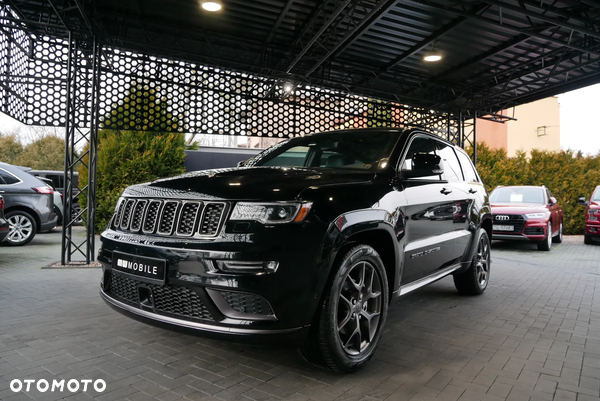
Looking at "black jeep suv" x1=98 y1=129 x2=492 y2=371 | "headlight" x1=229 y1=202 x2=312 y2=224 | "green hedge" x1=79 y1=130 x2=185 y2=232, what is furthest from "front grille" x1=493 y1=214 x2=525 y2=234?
"headlight" x1=229 y1=202 x2=312 y2=224

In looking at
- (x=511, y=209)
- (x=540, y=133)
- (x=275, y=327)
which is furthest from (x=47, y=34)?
(x=540, y=133)

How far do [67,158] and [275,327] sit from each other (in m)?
6.52

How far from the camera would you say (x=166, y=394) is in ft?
8.29

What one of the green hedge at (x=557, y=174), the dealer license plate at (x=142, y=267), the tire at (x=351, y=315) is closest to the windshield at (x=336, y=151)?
the tire at (x=351, y=315)

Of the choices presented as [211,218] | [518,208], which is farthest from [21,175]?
[518,208]

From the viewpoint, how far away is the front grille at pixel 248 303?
240cm

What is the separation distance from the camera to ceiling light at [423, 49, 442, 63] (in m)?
10.6

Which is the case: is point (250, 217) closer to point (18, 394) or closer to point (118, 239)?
point (118, 239)

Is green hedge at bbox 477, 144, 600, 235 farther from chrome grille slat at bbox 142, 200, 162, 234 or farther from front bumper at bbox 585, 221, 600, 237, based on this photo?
chrome grille slat at bbox 142, 200, 162, 234

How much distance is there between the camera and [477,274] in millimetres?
5297

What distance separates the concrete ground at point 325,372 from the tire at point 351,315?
6.3 inches

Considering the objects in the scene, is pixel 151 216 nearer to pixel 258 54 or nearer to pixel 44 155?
pixel 258 54

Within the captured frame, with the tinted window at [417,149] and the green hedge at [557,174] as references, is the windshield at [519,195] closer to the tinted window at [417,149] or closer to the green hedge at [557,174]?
the green hedge at [557,174]

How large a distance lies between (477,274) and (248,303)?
384 centimetres
